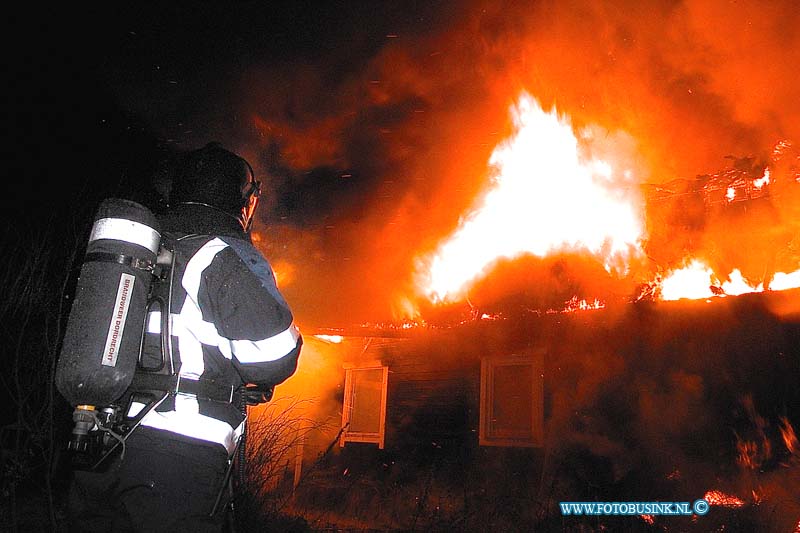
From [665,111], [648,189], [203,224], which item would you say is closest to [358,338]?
[648,189]

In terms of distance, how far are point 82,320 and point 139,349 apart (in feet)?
0.72

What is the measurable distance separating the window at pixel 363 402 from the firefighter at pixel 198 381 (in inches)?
330

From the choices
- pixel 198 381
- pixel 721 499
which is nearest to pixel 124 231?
pixel 198 381

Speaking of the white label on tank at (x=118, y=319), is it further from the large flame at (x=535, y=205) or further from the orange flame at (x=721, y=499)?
the large flame at (x=535, y=205)

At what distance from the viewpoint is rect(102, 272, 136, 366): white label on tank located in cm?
178

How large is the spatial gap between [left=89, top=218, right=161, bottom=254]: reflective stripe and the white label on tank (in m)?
0.14

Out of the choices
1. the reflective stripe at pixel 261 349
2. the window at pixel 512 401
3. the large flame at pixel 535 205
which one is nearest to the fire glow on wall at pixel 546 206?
the large flame at pixel 535 205

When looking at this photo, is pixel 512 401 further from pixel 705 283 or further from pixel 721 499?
pixel 705 283

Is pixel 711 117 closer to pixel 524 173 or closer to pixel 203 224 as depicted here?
pixel 524 173

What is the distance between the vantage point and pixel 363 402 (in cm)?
1080

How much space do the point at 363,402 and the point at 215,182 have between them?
361 inches

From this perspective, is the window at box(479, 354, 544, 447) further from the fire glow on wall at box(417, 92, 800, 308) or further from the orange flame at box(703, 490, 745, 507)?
the fire glow on wall at box(417, 92, 800, 308)

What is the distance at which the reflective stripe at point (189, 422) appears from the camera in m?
1.81

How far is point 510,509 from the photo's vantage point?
7.24 m
